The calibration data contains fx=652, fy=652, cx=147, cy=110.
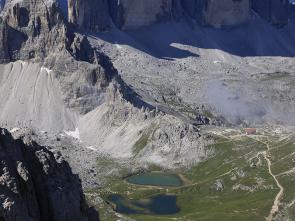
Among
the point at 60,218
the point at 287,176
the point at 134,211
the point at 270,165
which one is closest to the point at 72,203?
the point at 60,218

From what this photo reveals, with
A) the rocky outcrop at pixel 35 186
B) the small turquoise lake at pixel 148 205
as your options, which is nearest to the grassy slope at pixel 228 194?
the small turquoise lake at pixel 148 205

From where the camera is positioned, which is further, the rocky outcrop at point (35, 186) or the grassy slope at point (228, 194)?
the grassy slope at point (228, 194)

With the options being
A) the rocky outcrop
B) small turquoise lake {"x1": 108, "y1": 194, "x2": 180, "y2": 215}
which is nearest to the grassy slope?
small turquoise lake {"x1": 108, "y1": 194, "x2": 180, "y2": 215}

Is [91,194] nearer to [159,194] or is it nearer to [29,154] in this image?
[159,194]

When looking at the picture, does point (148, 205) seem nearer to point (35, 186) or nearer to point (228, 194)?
point (228, 194)

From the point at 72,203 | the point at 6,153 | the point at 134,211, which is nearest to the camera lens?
the point at 6,153

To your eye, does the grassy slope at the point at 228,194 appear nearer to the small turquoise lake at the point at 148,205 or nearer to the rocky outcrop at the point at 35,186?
the small turquoise lake at the point at 148,205

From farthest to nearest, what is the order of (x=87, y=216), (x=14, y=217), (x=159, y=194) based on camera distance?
(x=159, y=194), (x=87, y=216), (x=14, y=217)

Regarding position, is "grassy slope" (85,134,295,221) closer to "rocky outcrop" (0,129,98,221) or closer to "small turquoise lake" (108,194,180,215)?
"small turquoise lake" (108,194,180,215)
